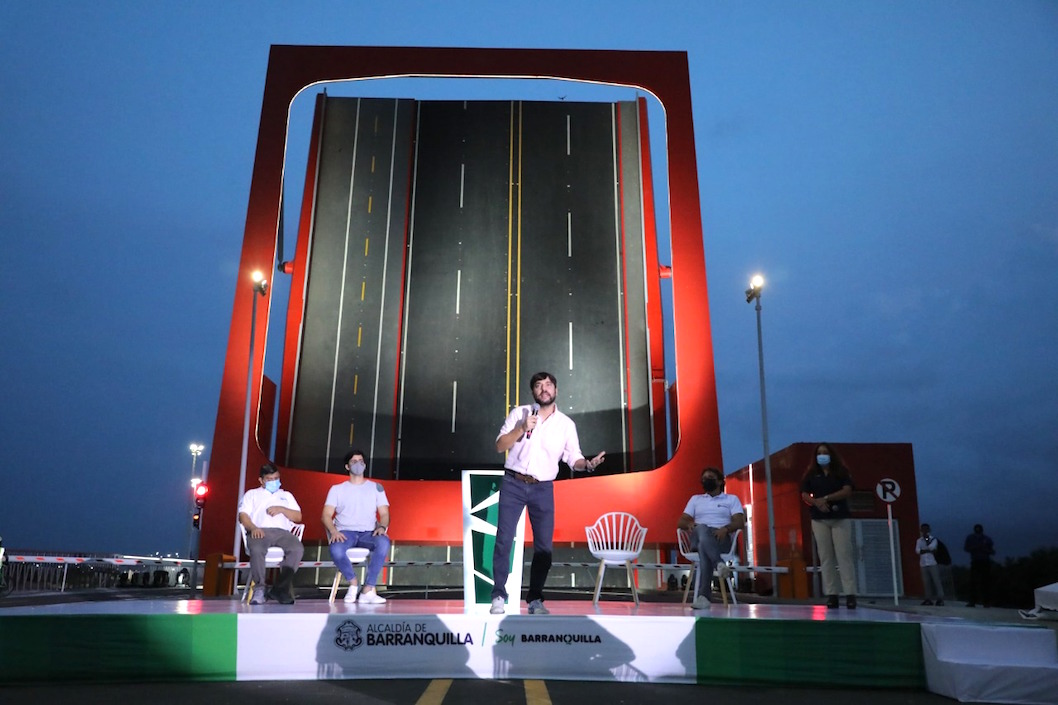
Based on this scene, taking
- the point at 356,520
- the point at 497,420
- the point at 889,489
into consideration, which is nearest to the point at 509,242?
the point at 497,420

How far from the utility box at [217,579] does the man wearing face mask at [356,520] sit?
22.3 ft

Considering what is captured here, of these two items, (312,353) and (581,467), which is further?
(312,353)

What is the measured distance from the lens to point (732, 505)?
24.8 feet

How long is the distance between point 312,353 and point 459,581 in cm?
629

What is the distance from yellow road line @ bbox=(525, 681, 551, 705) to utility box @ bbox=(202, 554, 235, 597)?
9.82 meters

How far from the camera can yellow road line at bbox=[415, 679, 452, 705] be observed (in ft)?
14.1

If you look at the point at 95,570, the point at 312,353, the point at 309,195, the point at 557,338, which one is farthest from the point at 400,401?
the point at 95,570

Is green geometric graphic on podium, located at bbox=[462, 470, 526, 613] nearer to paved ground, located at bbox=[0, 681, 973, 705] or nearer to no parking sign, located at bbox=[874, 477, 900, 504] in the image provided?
paved ground, located at bbox=[0, 681, 973, 705]

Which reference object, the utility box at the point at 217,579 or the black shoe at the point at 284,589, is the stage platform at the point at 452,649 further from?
the utility box at the point at 217,579

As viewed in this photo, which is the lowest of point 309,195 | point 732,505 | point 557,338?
point 732,505

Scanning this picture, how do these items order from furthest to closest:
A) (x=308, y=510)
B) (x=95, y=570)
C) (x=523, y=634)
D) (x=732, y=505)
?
1. (x=95, y=570)
2. (x=308, y=510)
3. (x=732, y=505)
4. (x=523, y=634)

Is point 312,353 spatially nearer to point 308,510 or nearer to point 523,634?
point 308,510

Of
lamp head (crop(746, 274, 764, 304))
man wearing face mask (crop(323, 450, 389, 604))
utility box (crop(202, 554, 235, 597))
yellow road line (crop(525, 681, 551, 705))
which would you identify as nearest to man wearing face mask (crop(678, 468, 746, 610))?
yellow road line (crop(525, 681, 551, 705))

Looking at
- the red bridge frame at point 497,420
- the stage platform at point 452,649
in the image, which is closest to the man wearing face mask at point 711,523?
the stage platform at point 452,649
